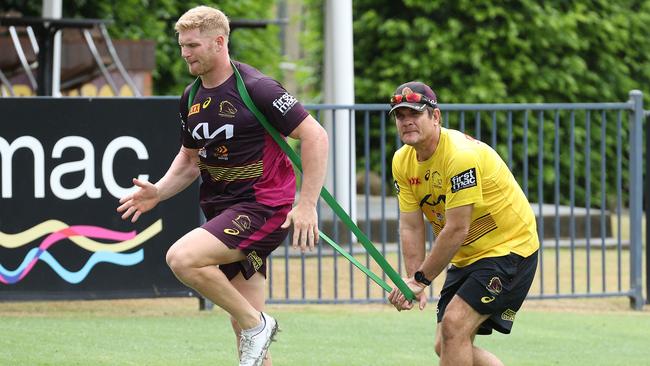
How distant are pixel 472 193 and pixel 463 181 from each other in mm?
74

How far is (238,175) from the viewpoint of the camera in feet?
22.3

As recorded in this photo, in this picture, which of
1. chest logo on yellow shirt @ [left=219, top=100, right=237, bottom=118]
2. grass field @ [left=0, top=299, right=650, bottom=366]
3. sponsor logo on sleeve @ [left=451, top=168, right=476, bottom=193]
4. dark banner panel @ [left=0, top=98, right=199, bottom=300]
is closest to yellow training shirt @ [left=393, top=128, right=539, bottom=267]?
sponsor logo on sleeve @ [left=451, top=168, right=476, bottom=193]

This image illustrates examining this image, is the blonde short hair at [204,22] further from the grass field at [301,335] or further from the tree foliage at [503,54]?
the tree foliage at [503,54]

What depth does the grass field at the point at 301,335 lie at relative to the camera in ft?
29.1

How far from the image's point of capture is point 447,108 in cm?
1134

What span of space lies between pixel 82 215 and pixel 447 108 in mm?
3150

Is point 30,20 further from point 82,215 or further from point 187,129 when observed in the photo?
point 187,129

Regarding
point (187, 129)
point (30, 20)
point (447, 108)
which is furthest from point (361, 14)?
point (187, 129)

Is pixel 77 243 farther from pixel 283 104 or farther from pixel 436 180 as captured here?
A: pixel 436 180

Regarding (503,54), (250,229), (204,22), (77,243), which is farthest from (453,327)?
(503,54)

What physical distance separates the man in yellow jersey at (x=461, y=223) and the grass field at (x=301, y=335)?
2.02 meters

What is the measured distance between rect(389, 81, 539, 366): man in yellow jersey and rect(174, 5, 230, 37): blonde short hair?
94cm

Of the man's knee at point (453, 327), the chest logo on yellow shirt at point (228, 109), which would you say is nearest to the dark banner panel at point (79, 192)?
the chest logo on yellow shirt at point (228, 109)

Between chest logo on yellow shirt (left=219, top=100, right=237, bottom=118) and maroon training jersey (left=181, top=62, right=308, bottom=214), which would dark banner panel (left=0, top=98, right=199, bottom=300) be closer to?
maroon training jersey (left=181, top=62, right=308, bottom=214)
